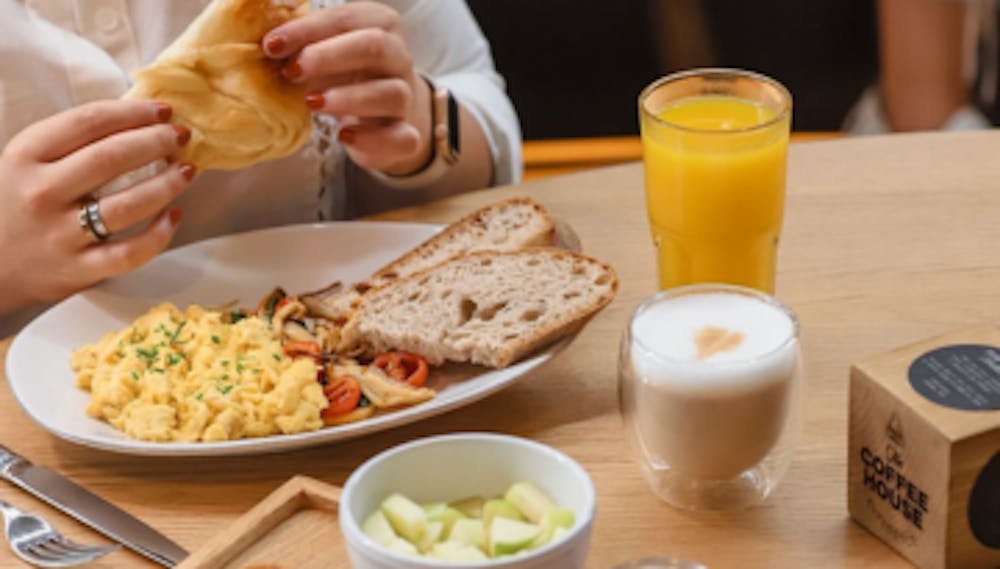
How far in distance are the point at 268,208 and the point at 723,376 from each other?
86cm

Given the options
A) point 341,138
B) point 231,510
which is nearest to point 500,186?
point 341,138

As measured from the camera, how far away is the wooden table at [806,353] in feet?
3.85

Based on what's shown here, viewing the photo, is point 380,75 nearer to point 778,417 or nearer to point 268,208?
point 268,208

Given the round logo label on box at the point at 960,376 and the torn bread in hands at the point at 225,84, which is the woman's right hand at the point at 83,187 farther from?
the round logo label on box at the point at 960,376

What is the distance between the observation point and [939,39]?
273 centimetres

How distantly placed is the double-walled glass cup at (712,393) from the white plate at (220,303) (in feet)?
0.54

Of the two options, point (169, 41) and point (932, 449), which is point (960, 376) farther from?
point (169, 41)

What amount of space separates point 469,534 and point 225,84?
665mm

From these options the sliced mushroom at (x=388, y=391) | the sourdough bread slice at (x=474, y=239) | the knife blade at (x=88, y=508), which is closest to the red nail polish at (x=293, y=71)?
the sourdough bread slice at (x=474, y=239)

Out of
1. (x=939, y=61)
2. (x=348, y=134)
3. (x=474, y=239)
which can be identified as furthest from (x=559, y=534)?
(x=939, y=61)

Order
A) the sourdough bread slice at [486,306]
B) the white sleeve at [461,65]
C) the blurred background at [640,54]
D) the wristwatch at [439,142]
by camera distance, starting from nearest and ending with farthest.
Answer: the sourdough bread slice at [486,306] < the wristwatch at [439,142] < the white sleeve at [461,65] < the blurred background at [640,54]

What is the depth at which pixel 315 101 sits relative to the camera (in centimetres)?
152

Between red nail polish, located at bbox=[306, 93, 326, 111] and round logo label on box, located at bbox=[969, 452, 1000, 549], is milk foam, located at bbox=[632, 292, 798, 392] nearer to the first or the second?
round logo label on box, located at bbox=[969, 452, 1000, 549]

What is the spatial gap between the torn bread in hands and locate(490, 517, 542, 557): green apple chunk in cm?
65
